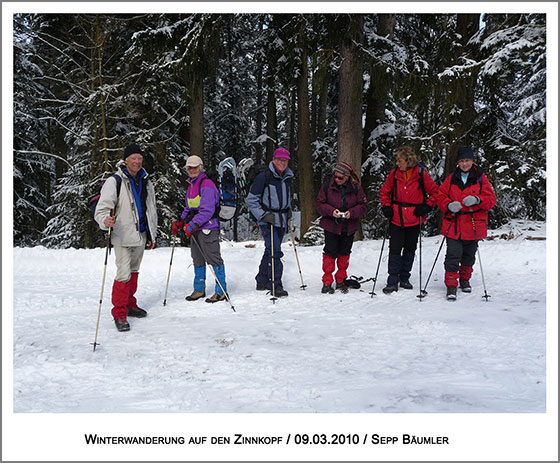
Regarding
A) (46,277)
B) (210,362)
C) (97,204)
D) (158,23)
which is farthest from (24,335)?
(158,23)

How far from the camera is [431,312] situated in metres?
5.28

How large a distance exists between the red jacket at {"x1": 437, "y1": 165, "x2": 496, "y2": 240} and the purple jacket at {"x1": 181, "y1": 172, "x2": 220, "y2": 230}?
11.3ft

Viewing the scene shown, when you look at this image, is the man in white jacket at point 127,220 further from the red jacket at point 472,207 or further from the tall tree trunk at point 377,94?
the tall tree trunk at point 377,94

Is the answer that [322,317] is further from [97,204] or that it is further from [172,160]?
[172,160]

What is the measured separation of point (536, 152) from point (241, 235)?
2215 cm

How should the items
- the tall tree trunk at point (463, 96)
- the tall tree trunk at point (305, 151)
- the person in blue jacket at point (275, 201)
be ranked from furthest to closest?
the tall tree trunk at point (305, 151), the tall tree trunk at point (463, 96), the person in blue jacket at point (275, 201)

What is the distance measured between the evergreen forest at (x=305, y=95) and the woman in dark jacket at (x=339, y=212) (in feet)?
10.5

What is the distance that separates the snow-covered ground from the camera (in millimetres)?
3135

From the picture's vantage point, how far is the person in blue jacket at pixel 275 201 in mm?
6336

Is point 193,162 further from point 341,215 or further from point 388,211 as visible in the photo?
point 388,211

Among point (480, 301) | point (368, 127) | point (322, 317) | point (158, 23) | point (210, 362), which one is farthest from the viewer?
point (368, 127)

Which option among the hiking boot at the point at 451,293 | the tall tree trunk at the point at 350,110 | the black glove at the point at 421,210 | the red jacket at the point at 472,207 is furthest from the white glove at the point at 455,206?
the tall tree trunk at the point at 350,110

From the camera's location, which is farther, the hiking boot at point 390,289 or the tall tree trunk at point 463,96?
the tall tree trunk at point 463,96

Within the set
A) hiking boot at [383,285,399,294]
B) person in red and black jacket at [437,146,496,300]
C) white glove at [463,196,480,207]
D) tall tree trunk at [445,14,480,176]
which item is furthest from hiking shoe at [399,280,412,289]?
tall tree trunk at [445,14,480,176]
